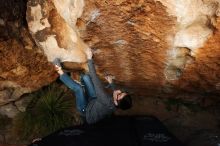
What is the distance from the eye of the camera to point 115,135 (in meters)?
5.96

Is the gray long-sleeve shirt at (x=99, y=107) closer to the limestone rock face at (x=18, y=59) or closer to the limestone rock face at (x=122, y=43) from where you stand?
the limestone rock face at (x=122, y=43)

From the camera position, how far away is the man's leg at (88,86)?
6.47 metres

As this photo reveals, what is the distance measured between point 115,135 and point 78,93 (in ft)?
3.48

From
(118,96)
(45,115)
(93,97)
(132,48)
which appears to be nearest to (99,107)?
(93,97)

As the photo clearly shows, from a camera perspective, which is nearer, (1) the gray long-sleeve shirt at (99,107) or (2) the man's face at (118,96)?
(2) the man's face at (118,96)

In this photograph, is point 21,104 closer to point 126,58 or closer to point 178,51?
point 126,58

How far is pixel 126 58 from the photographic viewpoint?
6.41 m

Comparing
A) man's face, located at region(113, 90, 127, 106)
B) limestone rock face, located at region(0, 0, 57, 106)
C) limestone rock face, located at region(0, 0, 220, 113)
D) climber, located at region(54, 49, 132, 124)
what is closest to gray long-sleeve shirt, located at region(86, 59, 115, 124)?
climber, located at region(54, 49, 132, 124)

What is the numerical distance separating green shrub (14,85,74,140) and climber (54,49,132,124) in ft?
2.50

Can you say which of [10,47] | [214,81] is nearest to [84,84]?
[10,47]

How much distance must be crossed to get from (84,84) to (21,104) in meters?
1.65

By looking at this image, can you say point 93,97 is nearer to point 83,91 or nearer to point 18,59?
point 83,91

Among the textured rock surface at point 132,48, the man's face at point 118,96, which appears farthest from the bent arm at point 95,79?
the man's face at point 118,96

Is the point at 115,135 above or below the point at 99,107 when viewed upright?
below
